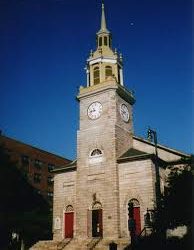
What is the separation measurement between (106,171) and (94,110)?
683cm

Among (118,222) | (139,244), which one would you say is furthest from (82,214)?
(139,244)

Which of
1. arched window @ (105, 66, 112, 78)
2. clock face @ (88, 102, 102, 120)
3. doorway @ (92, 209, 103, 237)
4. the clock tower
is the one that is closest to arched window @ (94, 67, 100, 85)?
the clock tower

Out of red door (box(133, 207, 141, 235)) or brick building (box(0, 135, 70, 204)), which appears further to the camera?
brick building (box(0, 135, 70, 204))

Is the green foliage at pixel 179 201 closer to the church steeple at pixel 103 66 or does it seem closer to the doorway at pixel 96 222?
the doorway at pixel 96 222

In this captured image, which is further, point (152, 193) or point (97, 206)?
point (97, 206)

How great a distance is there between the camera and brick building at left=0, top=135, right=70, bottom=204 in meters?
59.5

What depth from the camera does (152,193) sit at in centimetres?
3142

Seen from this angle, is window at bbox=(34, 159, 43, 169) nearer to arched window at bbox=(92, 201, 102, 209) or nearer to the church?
the church

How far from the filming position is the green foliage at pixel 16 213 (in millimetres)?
33562

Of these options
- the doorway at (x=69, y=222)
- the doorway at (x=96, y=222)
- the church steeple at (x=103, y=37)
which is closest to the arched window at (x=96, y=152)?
the doorway at (x=96, y=222)

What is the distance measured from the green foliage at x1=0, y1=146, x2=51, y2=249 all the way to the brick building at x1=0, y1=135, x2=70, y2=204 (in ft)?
61.5

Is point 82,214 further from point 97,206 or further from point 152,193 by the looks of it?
point 152,193

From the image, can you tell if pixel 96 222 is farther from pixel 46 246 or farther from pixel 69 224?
pixel 46 246

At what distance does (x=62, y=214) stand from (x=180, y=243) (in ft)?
49.1
